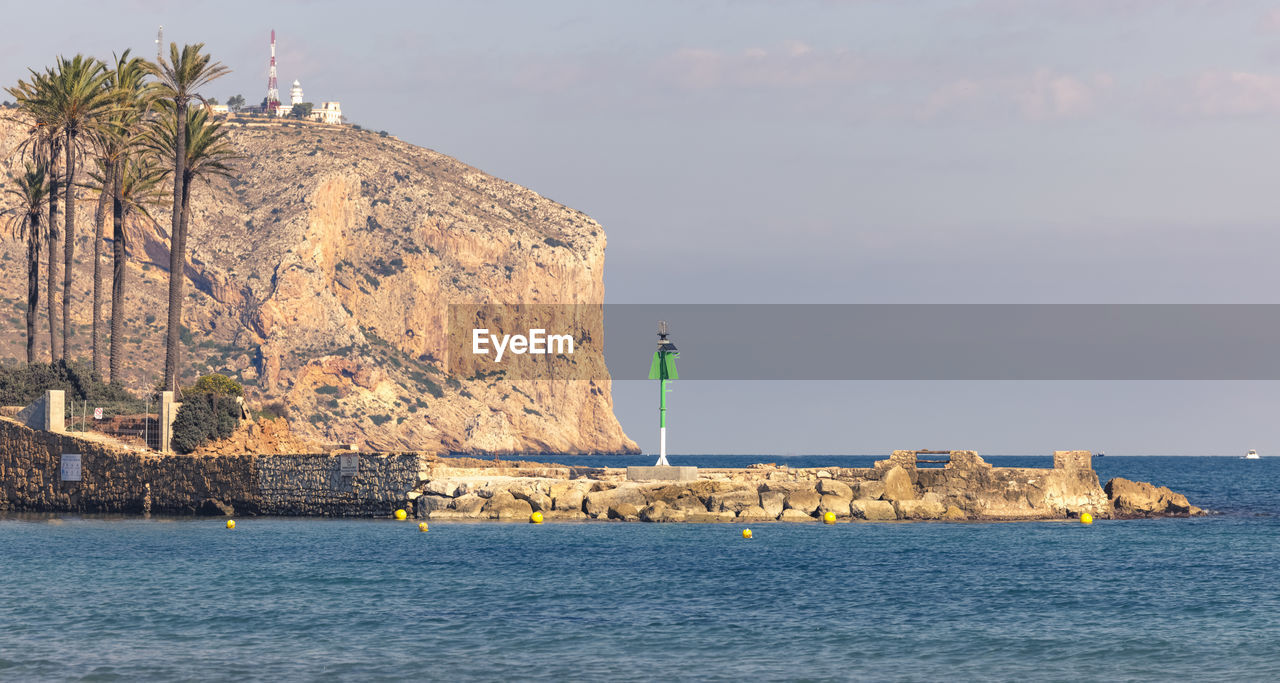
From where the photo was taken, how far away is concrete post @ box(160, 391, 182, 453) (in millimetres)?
52062

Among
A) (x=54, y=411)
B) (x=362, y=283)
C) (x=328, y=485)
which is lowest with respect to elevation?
(x=328, y=485)

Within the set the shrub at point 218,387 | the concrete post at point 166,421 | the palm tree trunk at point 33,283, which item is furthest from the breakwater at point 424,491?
the palm tree trunk at point 33,283

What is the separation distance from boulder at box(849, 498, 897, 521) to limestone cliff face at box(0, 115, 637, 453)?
10682 centimetres

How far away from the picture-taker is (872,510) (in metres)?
50.9

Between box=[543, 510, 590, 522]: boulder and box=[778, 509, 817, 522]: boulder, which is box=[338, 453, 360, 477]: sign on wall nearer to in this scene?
box=[543, 510, 590, 522]: boulder

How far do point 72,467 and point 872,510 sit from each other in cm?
3170

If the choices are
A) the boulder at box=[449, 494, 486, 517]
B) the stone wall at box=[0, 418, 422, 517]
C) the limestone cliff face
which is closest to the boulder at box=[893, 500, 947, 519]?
the boulder at box=[449, 494, 486, 517]

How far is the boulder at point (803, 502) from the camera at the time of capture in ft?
167

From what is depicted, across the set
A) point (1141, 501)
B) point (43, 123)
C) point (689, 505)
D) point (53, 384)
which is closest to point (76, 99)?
point (43, 123)

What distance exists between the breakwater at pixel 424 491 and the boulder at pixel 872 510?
A: 1.8 inches

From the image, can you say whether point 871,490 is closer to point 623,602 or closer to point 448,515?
point 448,515

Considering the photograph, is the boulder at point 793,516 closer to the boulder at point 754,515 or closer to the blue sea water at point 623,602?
the boulder at point 754,515

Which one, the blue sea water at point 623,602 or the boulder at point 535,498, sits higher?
the boulder at point 535,498

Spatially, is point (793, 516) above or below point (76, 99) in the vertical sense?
below
